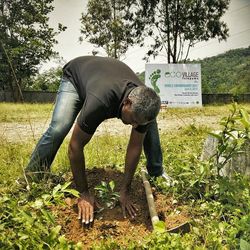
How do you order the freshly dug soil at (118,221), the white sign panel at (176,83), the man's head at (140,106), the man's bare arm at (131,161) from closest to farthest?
1. the man's head at (140,106)
2. the freshly dug soil at (118,221)
3. the man's bare arm at (131,161)
4. the white sign panel at (176,83)

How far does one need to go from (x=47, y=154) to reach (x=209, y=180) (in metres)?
1.39

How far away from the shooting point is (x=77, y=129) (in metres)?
2.62

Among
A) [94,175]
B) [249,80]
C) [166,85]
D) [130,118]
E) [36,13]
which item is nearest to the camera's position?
[130,118]

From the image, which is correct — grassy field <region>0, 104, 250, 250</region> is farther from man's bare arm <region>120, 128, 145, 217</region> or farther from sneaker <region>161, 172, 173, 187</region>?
man's bare arm <region>120, 128, 145, 217</region>

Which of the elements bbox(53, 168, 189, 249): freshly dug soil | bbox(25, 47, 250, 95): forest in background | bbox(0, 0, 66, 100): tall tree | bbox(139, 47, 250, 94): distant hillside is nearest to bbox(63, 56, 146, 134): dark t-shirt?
bbox(53, 168, 189, 249): freshly dug soil

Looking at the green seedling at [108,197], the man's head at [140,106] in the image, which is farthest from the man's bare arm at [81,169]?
the man's head at [140,106]

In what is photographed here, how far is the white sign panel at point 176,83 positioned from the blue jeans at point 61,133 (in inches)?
600

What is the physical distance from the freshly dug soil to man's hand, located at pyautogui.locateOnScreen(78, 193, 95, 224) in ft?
0.21

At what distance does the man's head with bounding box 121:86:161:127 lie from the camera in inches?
96.0

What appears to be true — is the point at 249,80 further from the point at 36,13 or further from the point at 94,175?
the point at 94,175

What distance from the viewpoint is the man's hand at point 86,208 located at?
2.75 metres

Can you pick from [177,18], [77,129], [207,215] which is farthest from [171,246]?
[177,18]

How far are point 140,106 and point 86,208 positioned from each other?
913 mm

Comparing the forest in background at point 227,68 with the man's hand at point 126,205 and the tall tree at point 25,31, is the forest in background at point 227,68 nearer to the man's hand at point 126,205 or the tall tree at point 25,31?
the tall tree at point 25,31
